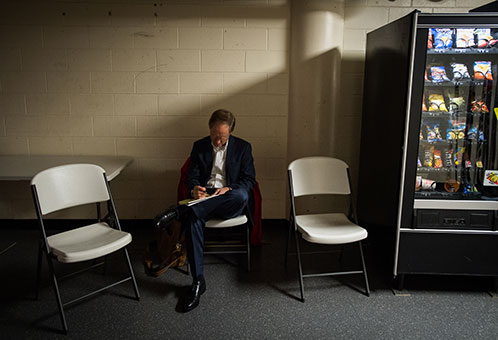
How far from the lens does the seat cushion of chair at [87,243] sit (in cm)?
203

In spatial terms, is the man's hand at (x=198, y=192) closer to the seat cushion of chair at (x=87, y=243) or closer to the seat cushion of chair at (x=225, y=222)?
the seat cushion of chair at (x=225, y=222)

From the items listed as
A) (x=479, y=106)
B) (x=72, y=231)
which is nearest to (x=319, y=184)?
(x=479, y=106)

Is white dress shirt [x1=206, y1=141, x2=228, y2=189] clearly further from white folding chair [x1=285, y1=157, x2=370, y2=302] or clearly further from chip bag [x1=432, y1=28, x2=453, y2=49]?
chip bag [x1=432, y1=28, x2=453, y2=49]

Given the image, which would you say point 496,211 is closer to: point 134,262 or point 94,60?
point 134,262

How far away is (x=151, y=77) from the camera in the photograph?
3.25 metres

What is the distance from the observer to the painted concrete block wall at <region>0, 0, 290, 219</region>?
3154 millimetres

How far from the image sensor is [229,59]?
10.6ft

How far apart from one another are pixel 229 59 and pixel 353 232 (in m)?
1.85

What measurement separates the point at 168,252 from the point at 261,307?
2.86 feet

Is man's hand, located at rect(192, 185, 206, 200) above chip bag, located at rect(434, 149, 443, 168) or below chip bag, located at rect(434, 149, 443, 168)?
below

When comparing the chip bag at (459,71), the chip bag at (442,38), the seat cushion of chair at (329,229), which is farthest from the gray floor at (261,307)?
the chip bag at (442,38)

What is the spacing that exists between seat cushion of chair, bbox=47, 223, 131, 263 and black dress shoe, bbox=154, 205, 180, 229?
0.74ft

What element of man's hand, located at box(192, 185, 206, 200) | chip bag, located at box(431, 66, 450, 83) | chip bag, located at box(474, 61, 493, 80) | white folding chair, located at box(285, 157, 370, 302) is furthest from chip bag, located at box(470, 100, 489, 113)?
man's hand, located at box(192, 185, 206, 200)

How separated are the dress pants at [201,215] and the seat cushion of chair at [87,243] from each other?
0.40m
